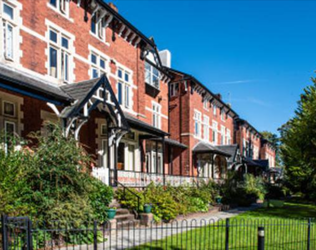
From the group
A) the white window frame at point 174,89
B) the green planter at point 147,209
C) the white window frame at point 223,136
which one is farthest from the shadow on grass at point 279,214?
the white window frame at point 223,136

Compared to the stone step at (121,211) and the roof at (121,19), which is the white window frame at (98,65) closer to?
the roof at (121,19)

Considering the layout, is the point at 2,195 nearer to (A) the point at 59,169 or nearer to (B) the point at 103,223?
(A) the point at 59,169

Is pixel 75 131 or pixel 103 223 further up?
pixel 75 131

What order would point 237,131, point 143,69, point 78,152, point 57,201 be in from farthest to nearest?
1. point 237,131
2. point 143,69
3. point 78,152
4. point 57,201

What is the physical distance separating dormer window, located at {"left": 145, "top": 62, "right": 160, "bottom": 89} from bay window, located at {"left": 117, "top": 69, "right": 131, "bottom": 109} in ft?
10.8

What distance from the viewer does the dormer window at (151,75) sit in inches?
923

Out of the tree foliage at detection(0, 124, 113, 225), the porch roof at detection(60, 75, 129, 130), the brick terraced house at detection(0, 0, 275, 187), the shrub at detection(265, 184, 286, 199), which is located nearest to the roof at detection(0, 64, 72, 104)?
the brick terraced house at detection(0, 0, 275, 187)

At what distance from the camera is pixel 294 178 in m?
27.5

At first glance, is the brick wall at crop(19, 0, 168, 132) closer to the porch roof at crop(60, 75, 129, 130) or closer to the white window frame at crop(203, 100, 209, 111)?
the porch roof at crop(60, 75, 129, 130)

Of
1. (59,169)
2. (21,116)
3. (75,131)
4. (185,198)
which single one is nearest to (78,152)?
(59,169)

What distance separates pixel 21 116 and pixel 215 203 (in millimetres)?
13193

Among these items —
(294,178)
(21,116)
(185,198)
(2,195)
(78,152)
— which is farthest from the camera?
(294,178)

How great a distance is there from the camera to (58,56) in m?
14.5

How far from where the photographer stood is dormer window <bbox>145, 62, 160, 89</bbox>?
23.5 metres
